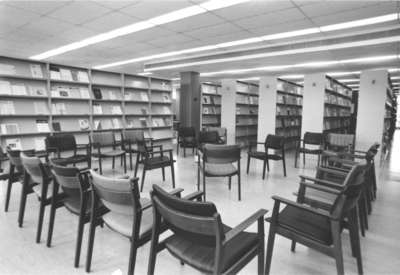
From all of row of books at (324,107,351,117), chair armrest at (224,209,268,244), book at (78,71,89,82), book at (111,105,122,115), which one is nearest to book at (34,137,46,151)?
book at (78,71,89,82)

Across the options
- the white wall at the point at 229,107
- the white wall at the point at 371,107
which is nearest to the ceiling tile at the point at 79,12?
the white wall at the point at 229,107

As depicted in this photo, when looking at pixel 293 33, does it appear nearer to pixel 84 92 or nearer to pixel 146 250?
pixel 146 250

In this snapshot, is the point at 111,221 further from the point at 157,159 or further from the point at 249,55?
the point at 249,55

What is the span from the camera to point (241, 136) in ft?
28.6

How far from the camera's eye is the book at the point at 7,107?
3.96 m

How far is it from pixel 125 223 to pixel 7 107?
3814 millimetres

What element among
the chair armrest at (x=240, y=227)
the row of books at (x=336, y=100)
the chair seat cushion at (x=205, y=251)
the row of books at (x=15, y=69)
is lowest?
the chair seat cushion at (x=205, y=251)

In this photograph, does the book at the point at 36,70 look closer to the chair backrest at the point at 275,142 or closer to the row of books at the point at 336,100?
the chair backrest at the point at 275,142

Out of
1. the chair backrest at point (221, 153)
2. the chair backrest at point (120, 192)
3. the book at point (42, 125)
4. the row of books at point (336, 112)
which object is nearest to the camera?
the chair backrest at point (120, 192)

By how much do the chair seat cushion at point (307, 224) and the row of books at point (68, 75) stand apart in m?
4.65

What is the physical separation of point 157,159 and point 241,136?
5.45 metres

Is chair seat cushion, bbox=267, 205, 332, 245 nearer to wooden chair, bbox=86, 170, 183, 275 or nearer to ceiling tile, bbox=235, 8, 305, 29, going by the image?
wooden chair, bbox=86, 170, 183, 275

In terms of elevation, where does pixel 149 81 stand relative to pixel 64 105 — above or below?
above

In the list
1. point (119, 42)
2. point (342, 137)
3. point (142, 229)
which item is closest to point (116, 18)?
point (119, 42)
